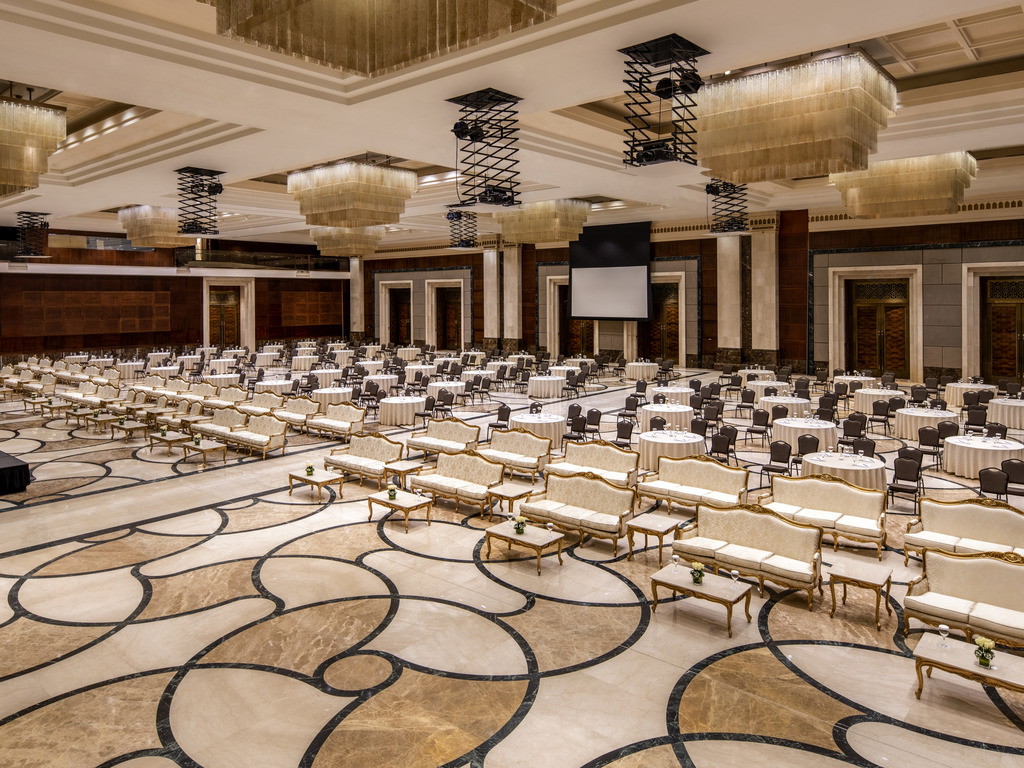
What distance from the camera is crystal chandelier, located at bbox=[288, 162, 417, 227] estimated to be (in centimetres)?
1194

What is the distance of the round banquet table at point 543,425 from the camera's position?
11.9 metres

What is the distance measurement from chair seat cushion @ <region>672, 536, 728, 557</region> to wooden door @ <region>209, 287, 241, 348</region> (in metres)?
28.7

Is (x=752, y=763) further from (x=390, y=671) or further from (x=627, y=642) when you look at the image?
(x=390, y=671)

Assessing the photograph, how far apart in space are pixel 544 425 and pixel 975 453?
6.27 m

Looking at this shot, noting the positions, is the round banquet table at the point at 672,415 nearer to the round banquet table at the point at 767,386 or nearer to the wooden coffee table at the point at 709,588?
the round banquet table at the point at 767,386

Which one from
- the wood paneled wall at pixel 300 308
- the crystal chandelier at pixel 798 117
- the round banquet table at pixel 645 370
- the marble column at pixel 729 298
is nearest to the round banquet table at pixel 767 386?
the round banquet table at pixel 645 370

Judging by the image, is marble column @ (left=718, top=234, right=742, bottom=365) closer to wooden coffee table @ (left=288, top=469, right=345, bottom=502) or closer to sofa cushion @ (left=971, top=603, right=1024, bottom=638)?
wooden coffee table @ (left=288, top=469, right=345, bottom=502)

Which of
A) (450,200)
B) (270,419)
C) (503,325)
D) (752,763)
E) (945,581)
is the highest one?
(450,200)

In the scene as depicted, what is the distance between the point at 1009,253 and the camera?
60.1 feet

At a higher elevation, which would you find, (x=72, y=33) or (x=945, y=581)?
(x=72, y=33)

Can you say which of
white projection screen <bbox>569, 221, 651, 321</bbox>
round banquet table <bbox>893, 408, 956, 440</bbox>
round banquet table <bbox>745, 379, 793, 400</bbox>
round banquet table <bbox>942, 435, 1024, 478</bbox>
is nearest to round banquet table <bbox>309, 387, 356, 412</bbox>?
round banquet table <bbox>745, 379, 793, 400</bbox>

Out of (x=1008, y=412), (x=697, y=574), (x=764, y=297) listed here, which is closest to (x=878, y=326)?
(x=764, y=297)

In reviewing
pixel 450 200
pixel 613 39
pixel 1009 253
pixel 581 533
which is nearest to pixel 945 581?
pixel 581 533

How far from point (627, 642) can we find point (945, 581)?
8.24 ft
